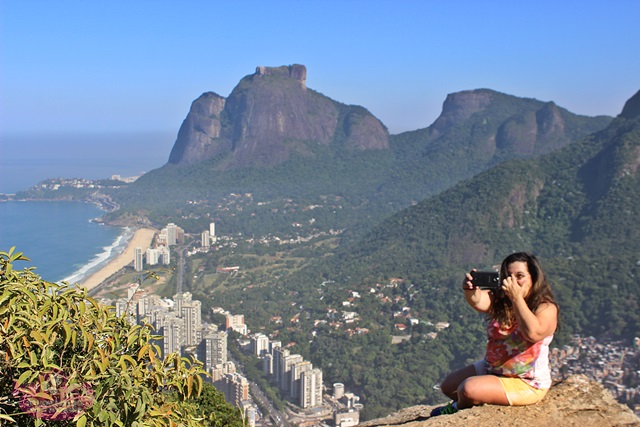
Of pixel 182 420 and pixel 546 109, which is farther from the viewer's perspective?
pixel 546 109

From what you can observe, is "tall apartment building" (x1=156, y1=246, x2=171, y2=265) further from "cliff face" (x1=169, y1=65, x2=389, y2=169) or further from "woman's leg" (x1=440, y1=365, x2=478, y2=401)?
"cliff face" (x1=169, y1=65, x2=389, y2=169)

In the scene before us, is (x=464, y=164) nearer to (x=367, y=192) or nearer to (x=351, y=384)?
(x=367, y=192)

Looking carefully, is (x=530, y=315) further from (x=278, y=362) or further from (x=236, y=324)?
(x=236, y=324)

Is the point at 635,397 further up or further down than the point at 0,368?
further down

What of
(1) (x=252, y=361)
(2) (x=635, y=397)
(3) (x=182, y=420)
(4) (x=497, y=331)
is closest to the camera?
(3) (x=182, y=420)

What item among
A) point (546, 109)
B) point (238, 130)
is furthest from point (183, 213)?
point (546, 109)

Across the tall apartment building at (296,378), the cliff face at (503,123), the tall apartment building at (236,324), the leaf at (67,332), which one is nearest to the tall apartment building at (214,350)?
the tall apartment building at (296,378)

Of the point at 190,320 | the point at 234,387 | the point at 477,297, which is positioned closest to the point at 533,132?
the point at 190,320

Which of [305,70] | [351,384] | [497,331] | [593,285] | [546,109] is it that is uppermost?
[305,70]
